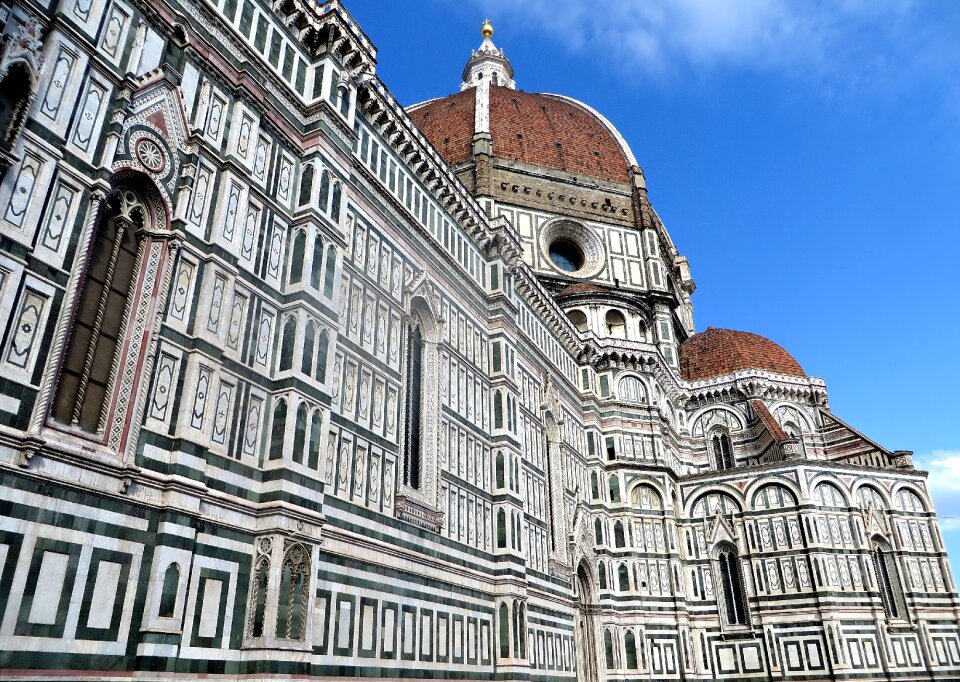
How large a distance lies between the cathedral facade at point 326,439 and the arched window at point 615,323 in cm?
302

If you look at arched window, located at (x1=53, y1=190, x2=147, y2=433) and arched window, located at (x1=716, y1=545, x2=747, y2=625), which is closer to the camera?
arched window, located at (x1=53, y1=190, x2=147, y2=433)

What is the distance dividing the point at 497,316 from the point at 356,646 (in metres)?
12.0

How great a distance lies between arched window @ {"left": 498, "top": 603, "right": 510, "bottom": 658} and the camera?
61.7 ft

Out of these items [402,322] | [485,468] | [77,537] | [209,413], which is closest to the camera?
[77,537]

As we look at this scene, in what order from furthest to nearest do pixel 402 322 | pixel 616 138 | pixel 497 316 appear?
pixel 616 138, pixel 497 316, pixel 402 322

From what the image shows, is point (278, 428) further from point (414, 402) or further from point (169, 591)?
point (414, 402)

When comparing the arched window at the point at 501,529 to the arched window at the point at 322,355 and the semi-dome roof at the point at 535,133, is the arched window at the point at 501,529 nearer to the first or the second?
the arched window at the point at 322,355

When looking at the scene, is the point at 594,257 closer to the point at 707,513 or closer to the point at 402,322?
the point at 707,513

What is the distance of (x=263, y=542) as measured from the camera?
1194 cm

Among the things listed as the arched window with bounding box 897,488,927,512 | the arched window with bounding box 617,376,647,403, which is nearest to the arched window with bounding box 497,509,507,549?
the arched window with bounding box 617,376,647,403

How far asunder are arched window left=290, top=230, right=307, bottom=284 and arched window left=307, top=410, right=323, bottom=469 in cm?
253

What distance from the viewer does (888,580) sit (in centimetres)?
3030

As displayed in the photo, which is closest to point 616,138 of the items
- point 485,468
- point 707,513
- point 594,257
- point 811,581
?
point 594,257

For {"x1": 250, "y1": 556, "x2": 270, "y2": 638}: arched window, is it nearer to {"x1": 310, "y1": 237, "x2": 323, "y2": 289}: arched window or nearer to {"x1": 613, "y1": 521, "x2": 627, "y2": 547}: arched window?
{"x1": 310, "y1": 237, "x2": 323, "y2": 289}: arched window
